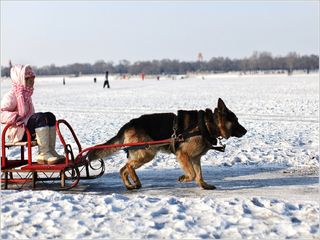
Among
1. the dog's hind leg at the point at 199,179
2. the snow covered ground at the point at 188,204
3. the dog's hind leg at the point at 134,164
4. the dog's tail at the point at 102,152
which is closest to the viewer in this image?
the snow covered ground at the point at 188,204

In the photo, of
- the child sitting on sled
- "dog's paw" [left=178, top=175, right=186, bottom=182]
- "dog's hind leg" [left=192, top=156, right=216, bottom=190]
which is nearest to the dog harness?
"dog's hind leg" [left=192, top=156, right=216, bottom=190]

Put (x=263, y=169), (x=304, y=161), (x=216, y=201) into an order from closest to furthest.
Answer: (x=216, y=201)
(x=263, y=169)
(x=304, y=161)

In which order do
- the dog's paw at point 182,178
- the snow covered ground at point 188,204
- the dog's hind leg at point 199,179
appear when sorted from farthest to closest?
the dog's paw at point 182,178 → the dog's hind leg at point 199,179 → the snow covered ground at point 188,204

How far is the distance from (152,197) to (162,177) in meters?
1.86

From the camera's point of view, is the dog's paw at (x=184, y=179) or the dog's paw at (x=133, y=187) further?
the dog's paw at (x=184, y=179)

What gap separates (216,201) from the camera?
6.62 m

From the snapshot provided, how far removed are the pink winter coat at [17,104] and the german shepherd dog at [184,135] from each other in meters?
1.15

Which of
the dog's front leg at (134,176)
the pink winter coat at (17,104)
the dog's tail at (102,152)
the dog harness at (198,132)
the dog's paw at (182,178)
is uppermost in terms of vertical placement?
the pink winter coat at (17,104)

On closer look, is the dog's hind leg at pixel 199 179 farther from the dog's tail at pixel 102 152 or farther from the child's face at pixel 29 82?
the child's face at pixel 29 82

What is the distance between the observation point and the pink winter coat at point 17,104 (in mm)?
7801

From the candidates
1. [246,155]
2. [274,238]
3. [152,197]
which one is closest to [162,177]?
[152,197]

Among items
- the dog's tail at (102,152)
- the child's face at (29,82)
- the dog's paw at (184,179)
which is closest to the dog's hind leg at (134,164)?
the dog's tail at (102,152)

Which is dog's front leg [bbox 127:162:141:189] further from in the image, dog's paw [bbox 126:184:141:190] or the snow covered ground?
the snow covered ground

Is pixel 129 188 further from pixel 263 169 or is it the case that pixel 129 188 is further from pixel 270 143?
pixel 270 143
